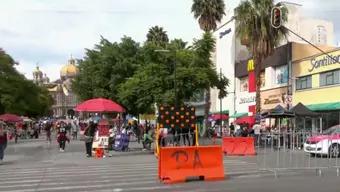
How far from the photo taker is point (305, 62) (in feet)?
156

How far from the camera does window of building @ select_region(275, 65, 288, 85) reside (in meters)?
50.8

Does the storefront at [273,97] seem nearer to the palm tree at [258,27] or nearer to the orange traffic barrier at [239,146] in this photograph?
the palm tree at [258,27]

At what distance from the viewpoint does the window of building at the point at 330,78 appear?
42594 millimetres

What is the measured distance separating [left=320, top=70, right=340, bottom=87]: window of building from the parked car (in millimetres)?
16923

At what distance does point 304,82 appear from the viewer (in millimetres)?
47812

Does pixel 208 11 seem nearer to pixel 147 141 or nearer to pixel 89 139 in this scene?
pixel 147 141

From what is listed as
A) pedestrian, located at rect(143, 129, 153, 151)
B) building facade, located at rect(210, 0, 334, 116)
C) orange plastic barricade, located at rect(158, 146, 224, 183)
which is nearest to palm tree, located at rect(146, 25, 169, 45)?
building facade, located at rect(210, 0, 334, 116)

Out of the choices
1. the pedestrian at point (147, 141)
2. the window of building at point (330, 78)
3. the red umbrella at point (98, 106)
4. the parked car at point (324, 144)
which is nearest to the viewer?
the parked car at point (324, 144)

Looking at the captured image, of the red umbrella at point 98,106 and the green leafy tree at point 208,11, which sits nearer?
the red umbrella at point 98,106

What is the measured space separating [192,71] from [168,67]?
2.15 metres

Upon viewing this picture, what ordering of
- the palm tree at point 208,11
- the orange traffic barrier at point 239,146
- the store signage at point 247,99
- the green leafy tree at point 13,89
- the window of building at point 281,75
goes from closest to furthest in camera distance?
the orange traffic barrier at point 239,146 → the window of building at point 281,75 → the store signage at point 247,99 → the palm tree at point 208,11 → the green leafy tree at point 13,89

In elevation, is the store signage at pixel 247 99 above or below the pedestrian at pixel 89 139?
above

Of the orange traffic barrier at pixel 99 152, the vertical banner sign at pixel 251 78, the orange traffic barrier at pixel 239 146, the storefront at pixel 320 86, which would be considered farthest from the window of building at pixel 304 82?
the orange traffic barrier at pixel 99 152

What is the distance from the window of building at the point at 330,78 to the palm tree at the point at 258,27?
4.37m
